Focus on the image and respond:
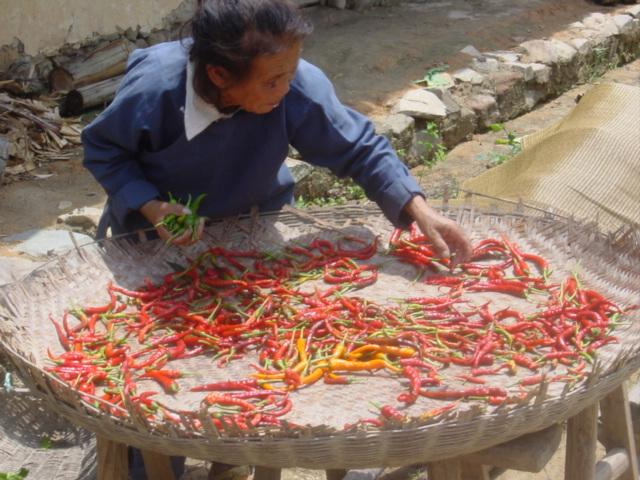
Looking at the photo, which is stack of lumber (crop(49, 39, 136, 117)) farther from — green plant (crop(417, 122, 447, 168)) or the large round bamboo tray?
the large round bamboo tray

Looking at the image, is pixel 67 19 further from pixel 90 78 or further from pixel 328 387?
pixel 328 387

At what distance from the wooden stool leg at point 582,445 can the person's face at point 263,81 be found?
1.23m

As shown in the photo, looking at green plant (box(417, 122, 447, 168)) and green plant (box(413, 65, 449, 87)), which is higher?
green plant (box(413, 65, 449, 87))

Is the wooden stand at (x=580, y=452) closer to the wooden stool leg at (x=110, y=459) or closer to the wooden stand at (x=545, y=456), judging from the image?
the wooden stand at (x=545, y=456)

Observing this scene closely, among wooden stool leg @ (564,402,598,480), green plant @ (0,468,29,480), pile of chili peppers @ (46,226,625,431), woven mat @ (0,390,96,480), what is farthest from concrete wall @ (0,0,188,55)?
wooden stool leg @ (564,402,598,480)

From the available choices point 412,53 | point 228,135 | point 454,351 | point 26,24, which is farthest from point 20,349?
point 412,53

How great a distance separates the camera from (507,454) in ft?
7.93

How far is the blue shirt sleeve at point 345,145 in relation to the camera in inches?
115

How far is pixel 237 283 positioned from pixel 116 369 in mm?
529

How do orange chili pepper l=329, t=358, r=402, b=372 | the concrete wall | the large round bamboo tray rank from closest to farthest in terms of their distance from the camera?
the large round bamboo tray, orange chili pepper l=329, t=358, r=402, b=372, the concrete wall

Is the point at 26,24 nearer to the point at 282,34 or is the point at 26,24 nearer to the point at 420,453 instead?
the point at 282,34

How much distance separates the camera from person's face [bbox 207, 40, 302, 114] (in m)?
2.56

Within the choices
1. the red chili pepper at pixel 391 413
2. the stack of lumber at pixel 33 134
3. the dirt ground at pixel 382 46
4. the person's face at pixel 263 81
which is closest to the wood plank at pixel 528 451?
the red chili pepper at pixel 391 413

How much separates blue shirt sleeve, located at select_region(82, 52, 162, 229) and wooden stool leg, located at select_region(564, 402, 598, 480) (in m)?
1.38
